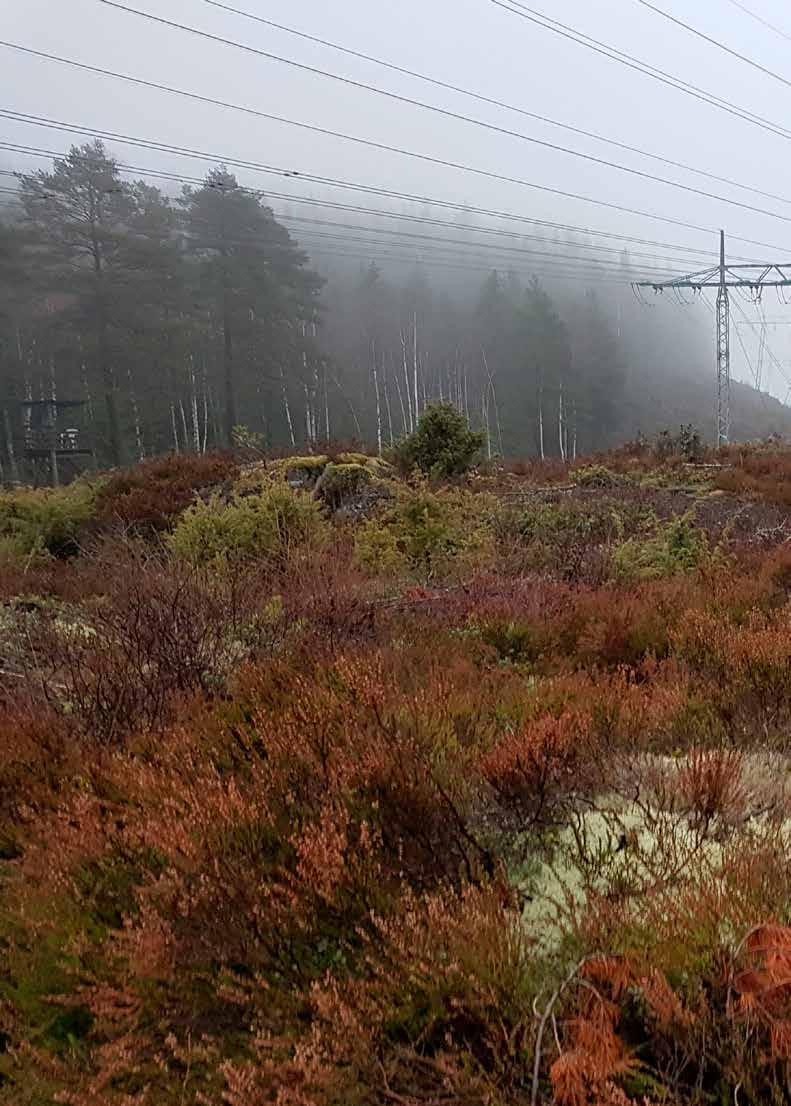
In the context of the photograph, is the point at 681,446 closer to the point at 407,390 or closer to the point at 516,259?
the point at 407,390

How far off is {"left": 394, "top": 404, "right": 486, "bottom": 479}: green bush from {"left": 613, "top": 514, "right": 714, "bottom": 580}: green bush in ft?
24.9

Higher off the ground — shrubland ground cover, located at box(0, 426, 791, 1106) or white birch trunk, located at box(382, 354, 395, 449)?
white birch trunk, located at box(382, 354, 395, 449)

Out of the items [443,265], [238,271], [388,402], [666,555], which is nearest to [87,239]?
[238,271]

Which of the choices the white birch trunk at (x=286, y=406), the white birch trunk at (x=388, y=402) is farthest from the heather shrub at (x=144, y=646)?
the white birch trunk at (x=388, y=402)

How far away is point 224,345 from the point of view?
39.4m

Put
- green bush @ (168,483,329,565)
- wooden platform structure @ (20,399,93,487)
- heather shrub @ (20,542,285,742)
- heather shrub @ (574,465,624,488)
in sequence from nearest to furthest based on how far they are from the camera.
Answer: heather shrub @ (20,542,285,742), green bush @ (168,483,329,565), heather shrub @ (574,465,624,488), wooden platform structure @ (20,399,93,487)

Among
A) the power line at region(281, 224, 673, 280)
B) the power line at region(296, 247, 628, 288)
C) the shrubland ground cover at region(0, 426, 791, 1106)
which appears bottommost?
the shrubland ground cover at region(0, 426, 791, 1106)

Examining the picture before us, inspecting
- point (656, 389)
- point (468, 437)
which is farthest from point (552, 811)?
point (656, 389)

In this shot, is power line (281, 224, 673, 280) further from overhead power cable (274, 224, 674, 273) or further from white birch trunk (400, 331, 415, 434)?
white birch trunk (400, 331, 415, 434)

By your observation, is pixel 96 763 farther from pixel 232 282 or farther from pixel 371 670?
pixel 232 282

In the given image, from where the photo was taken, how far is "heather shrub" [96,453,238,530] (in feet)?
→ 42.0

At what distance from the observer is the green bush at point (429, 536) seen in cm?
833

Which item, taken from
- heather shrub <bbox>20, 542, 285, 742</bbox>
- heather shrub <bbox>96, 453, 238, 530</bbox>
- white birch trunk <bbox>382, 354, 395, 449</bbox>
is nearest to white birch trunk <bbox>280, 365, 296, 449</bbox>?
white birch trunk <bbox>382, 354, 395, 449</bbox>

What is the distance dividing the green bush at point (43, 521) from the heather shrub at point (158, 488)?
0.38 meters
